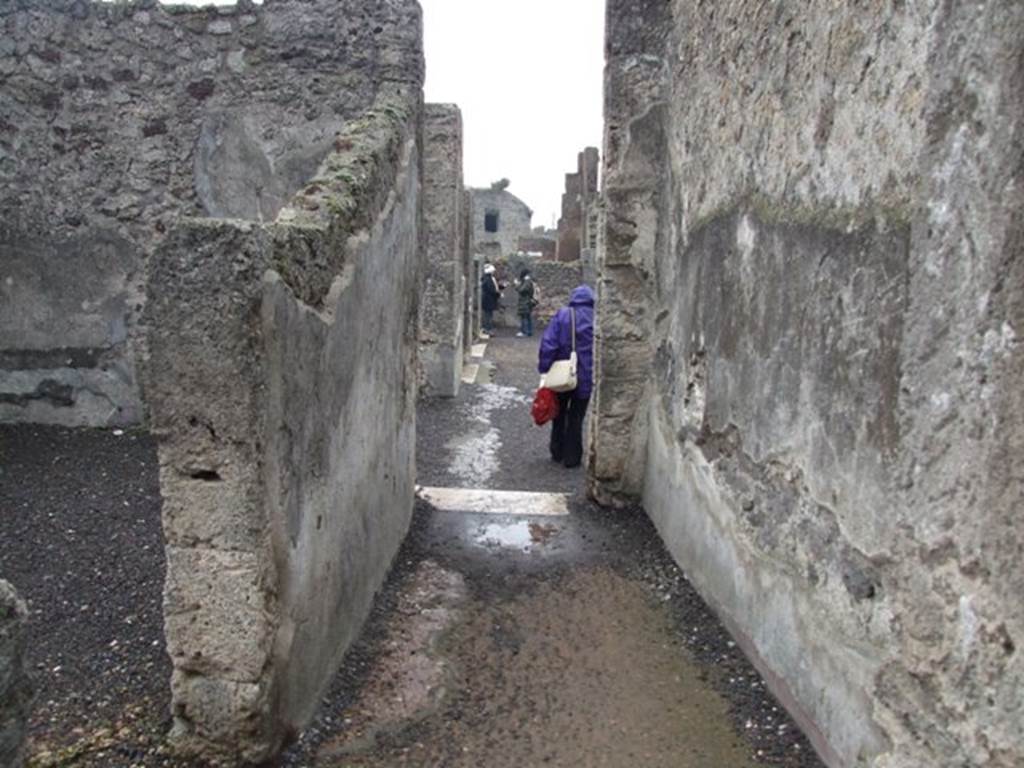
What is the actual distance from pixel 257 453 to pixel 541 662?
5.78 feet

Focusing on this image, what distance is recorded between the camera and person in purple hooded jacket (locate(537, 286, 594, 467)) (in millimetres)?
6902

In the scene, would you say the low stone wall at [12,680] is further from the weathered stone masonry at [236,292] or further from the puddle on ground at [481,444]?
the puddle on ground at [481,444]

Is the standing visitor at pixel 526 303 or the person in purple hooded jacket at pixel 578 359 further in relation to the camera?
the standing visitor at pixel 526 303

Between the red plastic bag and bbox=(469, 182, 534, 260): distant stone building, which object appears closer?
the red plastic bag

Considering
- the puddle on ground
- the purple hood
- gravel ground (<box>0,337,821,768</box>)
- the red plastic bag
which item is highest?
the purple hood

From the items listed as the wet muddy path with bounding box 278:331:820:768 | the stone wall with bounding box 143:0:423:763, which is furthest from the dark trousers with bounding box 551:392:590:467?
the stone wall with bounding box 143:0:423:763

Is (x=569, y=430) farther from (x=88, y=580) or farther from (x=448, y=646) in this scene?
(x=88, y=580)

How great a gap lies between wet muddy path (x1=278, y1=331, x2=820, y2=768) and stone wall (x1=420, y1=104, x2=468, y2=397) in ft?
14.0

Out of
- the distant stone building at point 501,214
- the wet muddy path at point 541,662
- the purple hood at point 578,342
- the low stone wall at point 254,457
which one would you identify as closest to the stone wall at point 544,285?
the purple hood at point 578,342

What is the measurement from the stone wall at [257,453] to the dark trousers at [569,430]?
3.83 m

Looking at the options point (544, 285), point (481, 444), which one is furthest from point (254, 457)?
point (544, 285)

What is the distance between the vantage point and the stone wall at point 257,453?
2375 mm

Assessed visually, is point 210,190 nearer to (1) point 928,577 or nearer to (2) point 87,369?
(2) point 87,369

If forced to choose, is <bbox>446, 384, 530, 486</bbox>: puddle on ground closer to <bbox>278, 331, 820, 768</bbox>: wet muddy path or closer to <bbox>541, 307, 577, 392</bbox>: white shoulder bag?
<bbox>541, 307, 577, 392</bbox>: white shoulder bag
